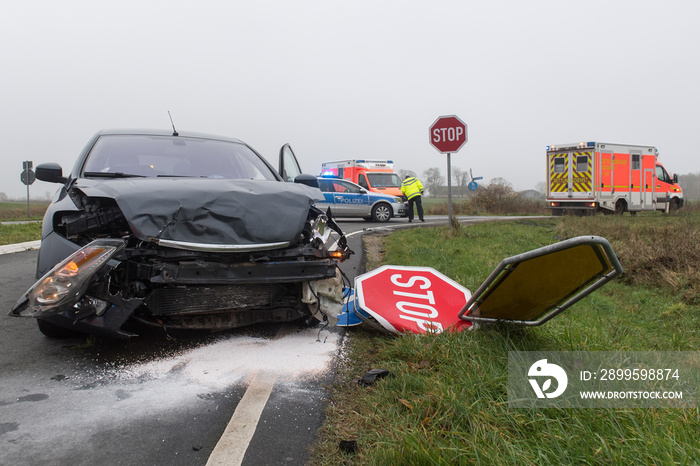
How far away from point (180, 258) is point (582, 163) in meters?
18.3

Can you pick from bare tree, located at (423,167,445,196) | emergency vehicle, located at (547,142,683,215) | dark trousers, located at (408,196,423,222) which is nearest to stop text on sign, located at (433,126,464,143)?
dark trousers, located at (408,196,423,222)

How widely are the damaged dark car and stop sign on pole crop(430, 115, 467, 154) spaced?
6616 millimetres

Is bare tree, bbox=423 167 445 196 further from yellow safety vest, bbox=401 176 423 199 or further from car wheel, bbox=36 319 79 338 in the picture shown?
car wheel, bbox=36 319 79 338

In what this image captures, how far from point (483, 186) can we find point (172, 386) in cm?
2927

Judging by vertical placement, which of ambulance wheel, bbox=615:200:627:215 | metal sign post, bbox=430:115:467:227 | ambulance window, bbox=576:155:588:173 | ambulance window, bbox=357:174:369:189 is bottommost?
ambulance wheel, bbox=615:200:627:215

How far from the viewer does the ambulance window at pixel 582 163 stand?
18.2 meters

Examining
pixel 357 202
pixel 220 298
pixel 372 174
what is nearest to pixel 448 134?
pixel 220 298

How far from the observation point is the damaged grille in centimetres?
302

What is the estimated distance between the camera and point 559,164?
747 inches

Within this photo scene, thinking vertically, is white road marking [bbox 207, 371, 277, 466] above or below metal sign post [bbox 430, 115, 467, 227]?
below

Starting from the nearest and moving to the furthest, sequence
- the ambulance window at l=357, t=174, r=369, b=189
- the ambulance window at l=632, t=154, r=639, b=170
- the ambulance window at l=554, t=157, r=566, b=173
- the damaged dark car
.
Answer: the damaged dark car, the ambulance window at l=554, t=157, r=566, b=173, the ambulance window at l=632, t=154, r=639, b=170, the ambulance window at l=357, t=174, r=369, b=189

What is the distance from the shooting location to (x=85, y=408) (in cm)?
236

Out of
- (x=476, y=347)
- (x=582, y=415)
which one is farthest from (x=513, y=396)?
(x=476, y=347)

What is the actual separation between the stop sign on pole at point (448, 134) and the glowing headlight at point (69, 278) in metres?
7.91
